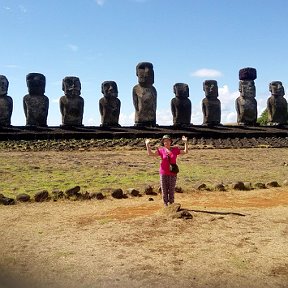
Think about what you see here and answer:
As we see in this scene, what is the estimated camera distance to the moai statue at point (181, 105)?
22.4m

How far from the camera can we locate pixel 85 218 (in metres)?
6.15

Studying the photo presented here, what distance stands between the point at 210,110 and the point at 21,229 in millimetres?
A: 18362

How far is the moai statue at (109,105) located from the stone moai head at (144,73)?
1.28 meters

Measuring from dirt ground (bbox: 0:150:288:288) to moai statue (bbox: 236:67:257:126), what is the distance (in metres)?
16.7

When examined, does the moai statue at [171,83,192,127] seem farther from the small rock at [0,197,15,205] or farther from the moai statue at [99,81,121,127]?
the small rock at [0,197,15,205]

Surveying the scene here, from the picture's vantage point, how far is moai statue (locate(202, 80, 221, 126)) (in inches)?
907

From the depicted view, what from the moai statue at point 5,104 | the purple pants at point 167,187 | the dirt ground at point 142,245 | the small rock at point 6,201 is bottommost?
the dirt ground at point 142,245

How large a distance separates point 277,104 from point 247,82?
195cm

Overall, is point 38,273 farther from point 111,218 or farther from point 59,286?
point 111,218

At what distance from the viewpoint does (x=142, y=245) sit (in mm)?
4781

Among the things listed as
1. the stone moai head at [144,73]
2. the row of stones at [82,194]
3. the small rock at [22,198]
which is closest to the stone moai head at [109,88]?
the stone moai head at [144,73]

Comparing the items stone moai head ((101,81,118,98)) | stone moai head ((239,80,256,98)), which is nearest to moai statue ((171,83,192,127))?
stone moai head ((101,81,118,98))

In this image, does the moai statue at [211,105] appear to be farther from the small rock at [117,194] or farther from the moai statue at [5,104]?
the small rock at [117,194]

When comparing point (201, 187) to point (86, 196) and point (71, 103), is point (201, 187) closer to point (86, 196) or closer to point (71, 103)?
point (86, 196)
